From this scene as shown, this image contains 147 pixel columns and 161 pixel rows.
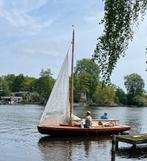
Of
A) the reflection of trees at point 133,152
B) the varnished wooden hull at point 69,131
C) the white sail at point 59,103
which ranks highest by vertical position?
the white sail at point 59,103

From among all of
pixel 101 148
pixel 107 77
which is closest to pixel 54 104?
pixel 101 148

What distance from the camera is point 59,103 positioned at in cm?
4066

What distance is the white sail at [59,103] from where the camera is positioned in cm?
3981

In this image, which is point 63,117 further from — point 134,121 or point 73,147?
point 134,121

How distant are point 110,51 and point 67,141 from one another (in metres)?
20.7

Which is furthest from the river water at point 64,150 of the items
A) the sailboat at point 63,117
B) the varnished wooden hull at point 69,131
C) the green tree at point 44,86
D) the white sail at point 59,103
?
the green tree at point 44,86

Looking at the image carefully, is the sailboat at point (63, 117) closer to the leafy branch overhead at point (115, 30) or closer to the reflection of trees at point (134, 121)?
the reflection of trees at point (134, 121)

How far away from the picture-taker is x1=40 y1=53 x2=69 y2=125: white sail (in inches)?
1567

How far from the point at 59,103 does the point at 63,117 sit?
1.36 m

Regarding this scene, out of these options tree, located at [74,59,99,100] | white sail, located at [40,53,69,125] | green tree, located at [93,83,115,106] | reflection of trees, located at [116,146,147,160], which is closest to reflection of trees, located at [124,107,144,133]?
white sail, located at [40,53,69,125]

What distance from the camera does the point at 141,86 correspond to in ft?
656

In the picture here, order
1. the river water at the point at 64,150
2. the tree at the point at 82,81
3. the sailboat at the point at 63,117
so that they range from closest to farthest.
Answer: the river water at the point at 64,150 < the sailboat at the point at 63,117 < the tree at the point at 82,81

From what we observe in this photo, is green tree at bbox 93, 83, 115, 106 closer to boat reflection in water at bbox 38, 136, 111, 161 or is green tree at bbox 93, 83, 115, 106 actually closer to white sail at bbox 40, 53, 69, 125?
white sail at bbox 40, 53, 69, 125

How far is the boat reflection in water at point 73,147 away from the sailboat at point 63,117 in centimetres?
70
